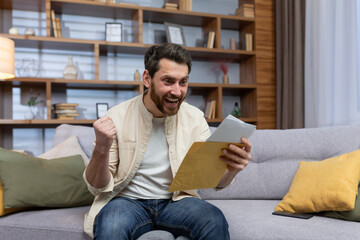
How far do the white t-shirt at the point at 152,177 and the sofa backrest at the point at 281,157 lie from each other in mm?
476

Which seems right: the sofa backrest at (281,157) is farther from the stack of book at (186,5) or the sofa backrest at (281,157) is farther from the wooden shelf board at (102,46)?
the stack of book at (186,5)

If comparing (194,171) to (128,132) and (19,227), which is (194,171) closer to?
(128,132)

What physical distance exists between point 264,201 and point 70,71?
2.29 metres

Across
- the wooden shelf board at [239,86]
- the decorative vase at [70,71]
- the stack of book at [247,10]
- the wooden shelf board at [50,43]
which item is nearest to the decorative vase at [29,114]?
the decorative vase at [70,71]

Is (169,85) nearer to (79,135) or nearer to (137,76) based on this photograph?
(79,135)

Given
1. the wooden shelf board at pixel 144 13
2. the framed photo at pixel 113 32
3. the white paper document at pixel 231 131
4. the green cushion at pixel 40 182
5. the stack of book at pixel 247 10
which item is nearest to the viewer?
the white paper document at pixel 231 131

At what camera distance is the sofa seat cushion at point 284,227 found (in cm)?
138

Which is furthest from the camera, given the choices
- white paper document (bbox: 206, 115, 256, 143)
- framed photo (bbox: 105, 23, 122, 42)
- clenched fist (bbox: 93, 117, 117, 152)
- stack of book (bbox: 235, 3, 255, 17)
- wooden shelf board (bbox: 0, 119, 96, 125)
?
stack of book (bbox: 235, 3, 255, 17)

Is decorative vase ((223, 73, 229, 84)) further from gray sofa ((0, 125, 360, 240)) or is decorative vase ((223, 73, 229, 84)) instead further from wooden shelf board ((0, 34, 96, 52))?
gray sofa ((0, 125, 360, 240))

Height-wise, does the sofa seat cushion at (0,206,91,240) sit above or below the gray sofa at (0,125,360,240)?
below

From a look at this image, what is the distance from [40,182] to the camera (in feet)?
5.82

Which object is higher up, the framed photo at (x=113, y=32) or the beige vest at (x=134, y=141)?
the framed photo at (x=113, y=32)

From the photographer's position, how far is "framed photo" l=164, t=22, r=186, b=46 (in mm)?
3648

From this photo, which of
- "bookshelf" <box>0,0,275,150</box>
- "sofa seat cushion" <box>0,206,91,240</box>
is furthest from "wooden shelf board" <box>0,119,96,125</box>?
"sofa seat cushion" <box>0,206,91,240</box>
